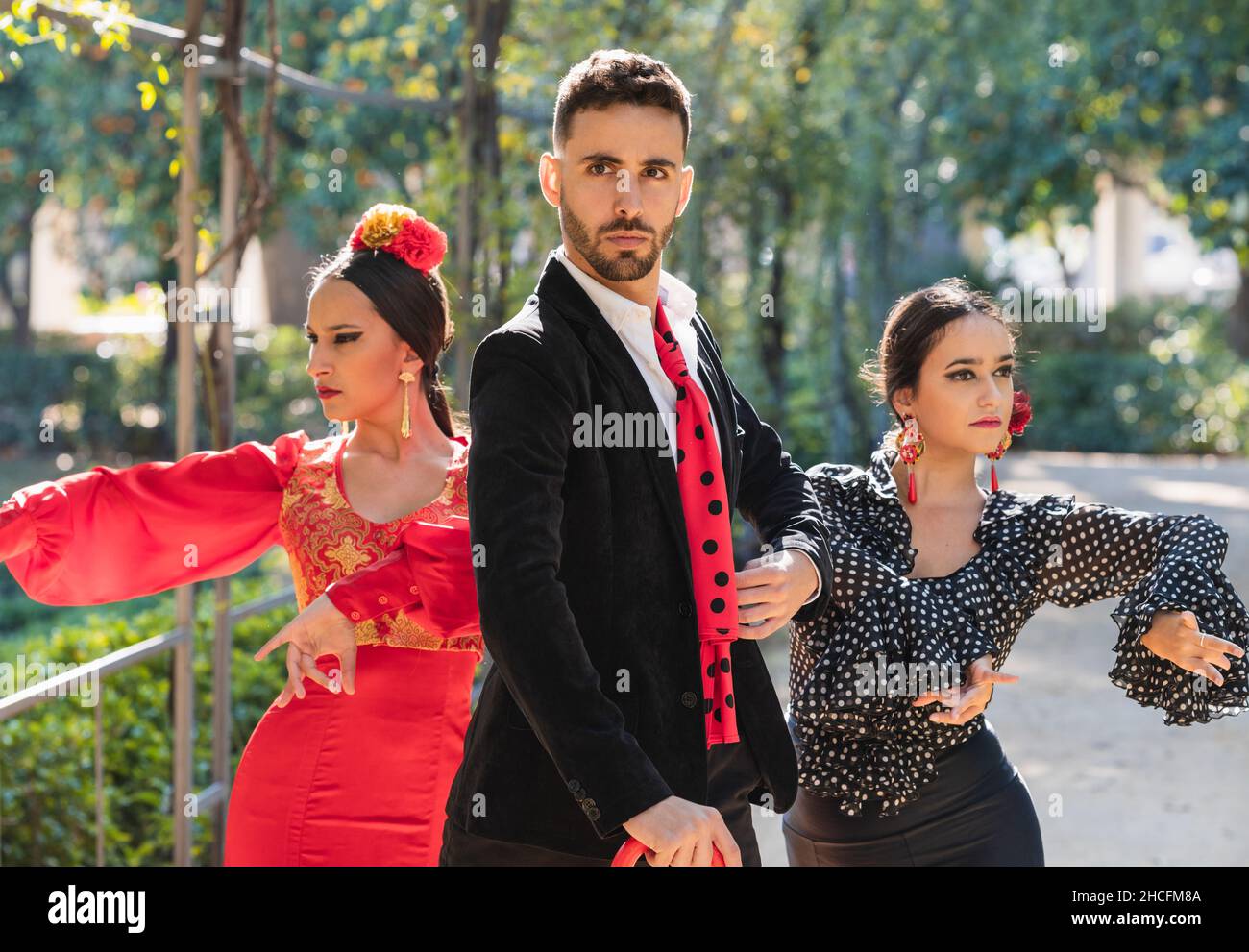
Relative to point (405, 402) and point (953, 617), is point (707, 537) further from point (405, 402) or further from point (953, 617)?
point (405, 402)

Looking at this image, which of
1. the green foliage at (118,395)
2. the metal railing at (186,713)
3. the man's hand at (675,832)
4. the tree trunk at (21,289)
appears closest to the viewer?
the man's hand at (675,832)

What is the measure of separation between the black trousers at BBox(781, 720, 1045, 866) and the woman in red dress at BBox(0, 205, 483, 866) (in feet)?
2.15

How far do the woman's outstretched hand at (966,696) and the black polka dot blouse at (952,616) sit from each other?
0.02 m

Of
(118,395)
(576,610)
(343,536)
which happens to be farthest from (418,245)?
(118,395)

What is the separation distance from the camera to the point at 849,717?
238 centimetres

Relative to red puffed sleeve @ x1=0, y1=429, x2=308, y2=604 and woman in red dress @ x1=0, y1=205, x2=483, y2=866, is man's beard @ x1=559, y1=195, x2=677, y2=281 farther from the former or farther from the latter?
red puffed sleeve @ x1=0, y1=429, x2=308, y2=604

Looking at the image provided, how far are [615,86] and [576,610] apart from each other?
0.66 m

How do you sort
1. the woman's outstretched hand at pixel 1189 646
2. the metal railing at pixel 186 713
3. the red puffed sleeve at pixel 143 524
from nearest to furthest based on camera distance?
1. the woman's outstretched hand at pixel 1189 646
2. the red puffed sleeve at pixel 143 524
3. the metal railing at pixel 186 713

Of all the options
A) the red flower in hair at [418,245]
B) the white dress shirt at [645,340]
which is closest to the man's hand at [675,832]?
the white dress shirt at [645,340]

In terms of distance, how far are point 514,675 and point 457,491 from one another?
92 cm

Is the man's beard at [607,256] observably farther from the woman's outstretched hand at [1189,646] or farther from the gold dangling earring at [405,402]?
the woman's outstretched hand at [1189,646]

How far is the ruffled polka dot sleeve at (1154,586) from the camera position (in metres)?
2.26

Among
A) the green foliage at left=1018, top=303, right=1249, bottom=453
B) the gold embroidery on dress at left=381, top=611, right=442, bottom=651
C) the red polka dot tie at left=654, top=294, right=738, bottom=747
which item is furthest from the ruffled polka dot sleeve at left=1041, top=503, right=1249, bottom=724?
the green foliage at left=1018, top=303, right=1249, bottom=453

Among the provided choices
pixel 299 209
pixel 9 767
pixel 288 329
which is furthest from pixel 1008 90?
pixel 9 767
